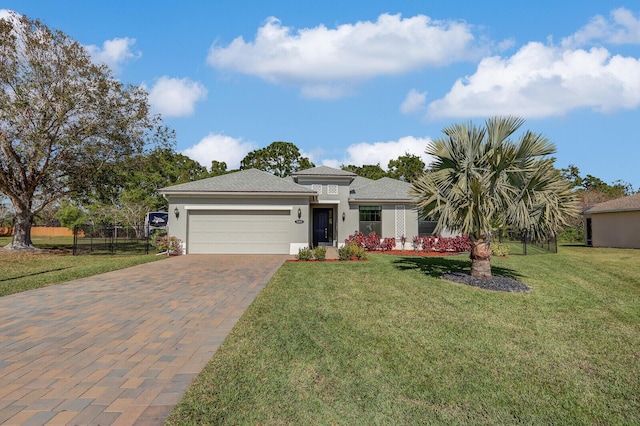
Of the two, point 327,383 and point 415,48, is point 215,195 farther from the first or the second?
point 327,383

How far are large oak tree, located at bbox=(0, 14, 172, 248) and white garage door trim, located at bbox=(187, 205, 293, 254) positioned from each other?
7.32m

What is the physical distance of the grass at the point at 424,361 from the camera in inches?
118

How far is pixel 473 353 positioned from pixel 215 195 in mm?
14043

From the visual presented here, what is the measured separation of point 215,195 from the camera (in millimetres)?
16406

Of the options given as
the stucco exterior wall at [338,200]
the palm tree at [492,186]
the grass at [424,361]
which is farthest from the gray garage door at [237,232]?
the palm tree at [492,186]

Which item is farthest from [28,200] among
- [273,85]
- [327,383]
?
[327,383]

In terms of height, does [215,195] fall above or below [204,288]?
above

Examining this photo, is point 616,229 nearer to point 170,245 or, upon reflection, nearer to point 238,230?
point 238,230

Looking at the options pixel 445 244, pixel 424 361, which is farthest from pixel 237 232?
pixel 424 361

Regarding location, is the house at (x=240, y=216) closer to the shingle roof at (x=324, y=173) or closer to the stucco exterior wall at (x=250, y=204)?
the stucco exterior wall at (x=250, y=204)

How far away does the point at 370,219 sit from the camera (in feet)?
62.3

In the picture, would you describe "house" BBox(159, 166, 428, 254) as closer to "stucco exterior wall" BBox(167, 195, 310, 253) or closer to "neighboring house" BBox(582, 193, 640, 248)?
"stucco exterior wall" BBox(167, 195, 310, 253)

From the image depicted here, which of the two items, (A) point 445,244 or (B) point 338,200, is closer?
(A) point 445,244

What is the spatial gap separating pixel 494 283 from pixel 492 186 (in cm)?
239
